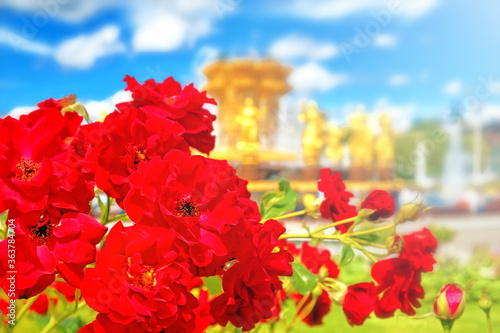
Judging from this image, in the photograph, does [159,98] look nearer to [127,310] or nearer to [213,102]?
[213,102]

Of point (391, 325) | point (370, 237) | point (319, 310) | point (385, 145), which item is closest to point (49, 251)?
point (370, 237)

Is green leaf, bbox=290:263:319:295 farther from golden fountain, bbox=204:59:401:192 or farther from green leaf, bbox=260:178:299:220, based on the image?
golden fountain, bbox=204:59:401:192

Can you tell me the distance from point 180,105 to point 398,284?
1.06 feet

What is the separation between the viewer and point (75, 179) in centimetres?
40

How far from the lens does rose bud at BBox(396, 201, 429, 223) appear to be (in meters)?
0.51

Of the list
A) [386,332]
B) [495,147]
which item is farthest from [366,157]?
[495,147]

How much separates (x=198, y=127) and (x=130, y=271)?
0.60 ft

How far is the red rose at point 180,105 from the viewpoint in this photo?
0.48 m

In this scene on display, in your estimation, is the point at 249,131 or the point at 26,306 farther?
the point at 249,131

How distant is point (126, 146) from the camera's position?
0.42 m

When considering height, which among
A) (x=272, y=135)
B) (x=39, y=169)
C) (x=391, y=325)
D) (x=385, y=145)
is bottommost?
(x=391, y=325)

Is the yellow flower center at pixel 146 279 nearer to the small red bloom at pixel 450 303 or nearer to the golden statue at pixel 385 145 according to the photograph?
the small red bloom at pixel 450 303

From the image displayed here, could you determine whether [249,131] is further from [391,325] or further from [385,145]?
[391,325]

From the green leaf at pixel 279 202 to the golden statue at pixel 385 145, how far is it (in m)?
5.65
